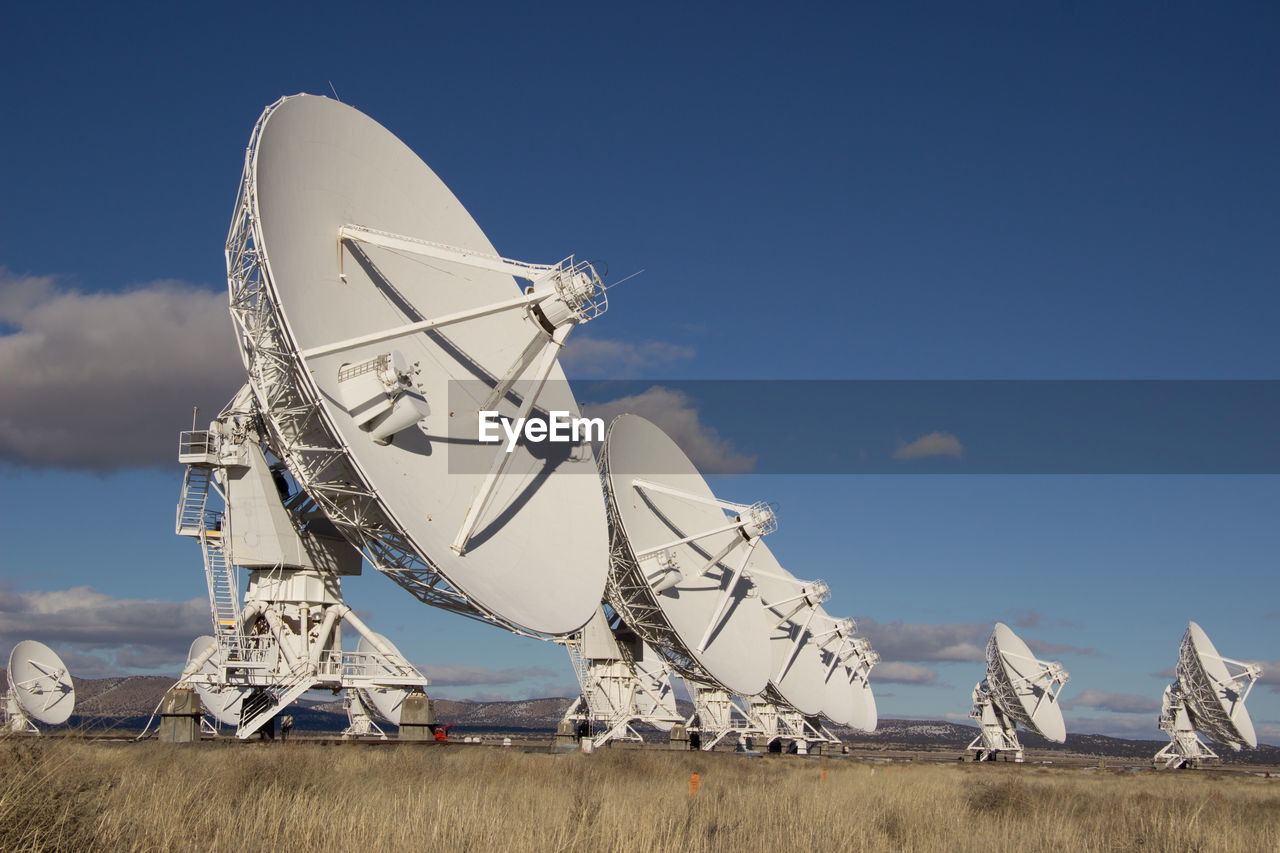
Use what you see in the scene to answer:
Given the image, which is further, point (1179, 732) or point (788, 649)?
point (1179, 732)

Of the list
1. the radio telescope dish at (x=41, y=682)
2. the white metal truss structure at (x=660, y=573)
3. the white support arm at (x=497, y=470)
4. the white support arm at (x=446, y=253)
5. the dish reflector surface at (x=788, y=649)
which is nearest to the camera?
the white support arm at (x=497, y=470)

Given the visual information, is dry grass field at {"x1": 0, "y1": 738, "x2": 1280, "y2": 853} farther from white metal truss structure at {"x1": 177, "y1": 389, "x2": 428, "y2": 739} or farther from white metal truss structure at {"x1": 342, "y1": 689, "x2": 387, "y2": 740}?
white metal truss structure at {"x1": 342, "y1": 689, "x2": 387, "y2": 740}

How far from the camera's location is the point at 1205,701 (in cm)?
6119

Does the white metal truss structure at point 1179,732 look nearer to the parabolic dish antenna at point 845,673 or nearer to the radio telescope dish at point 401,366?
the parabolic dish antenna at point 845,673

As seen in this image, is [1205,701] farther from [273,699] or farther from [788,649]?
[273,699]

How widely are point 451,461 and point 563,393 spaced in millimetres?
5470

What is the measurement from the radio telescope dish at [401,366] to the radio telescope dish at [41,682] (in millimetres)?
31645

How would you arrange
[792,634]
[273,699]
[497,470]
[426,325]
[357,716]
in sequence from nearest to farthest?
[426,325], [497,470], [273,699], [357,716], [792,634]

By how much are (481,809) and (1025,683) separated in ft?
181

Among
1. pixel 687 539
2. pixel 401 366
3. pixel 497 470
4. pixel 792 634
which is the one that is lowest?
pixel 792 634

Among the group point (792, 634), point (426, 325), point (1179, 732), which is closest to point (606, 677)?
point (792, 634)

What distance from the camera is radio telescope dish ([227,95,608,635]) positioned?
21.0 meters

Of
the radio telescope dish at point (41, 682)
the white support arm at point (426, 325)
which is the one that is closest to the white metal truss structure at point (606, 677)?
the white support arm at point (426, 325)

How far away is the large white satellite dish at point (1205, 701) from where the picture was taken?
59.7 meters
